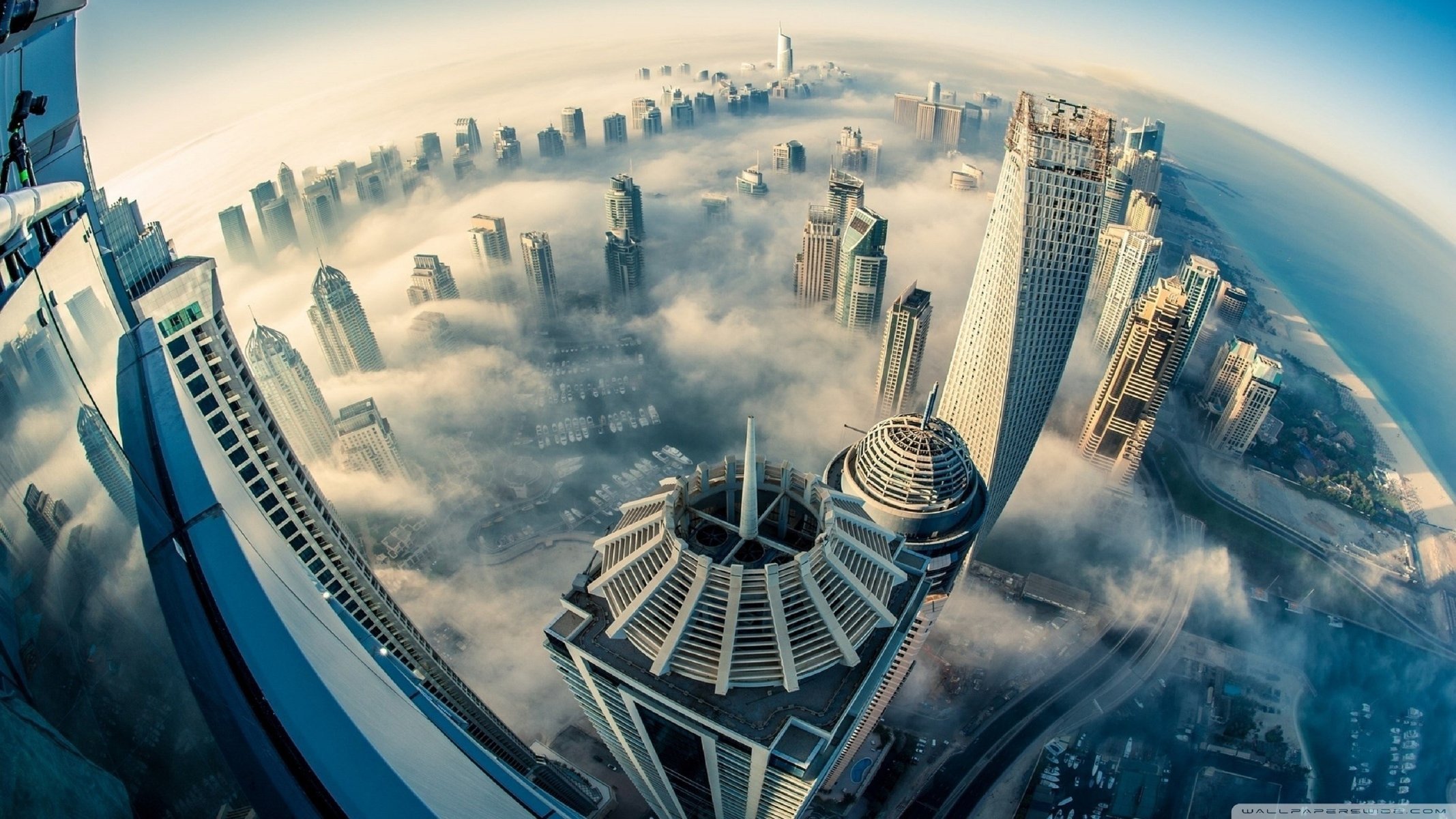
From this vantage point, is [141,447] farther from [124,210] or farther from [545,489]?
[545,489]

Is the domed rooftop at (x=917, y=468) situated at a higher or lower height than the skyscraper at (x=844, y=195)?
higher

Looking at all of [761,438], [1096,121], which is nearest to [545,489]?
[761,438]

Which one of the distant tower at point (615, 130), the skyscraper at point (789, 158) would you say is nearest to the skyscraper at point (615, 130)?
the distant tower at point (615, 130)

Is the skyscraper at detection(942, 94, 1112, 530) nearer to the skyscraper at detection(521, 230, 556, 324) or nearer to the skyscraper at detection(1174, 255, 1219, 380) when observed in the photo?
the skyscraper at detection(1174, 255, 1219, 380)

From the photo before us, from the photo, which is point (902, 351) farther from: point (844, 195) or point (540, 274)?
point (540, 274)

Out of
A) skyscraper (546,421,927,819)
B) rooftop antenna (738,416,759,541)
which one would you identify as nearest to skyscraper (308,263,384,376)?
skyscraper (546,421,927,819)

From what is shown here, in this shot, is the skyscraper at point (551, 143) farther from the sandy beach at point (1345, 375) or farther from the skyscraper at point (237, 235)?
the sandy beach at point (1345, 375)

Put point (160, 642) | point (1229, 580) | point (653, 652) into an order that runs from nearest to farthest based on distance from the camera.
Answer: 1. point (160, 642)
2. point (653, 652)
3. point (1229, 580)
